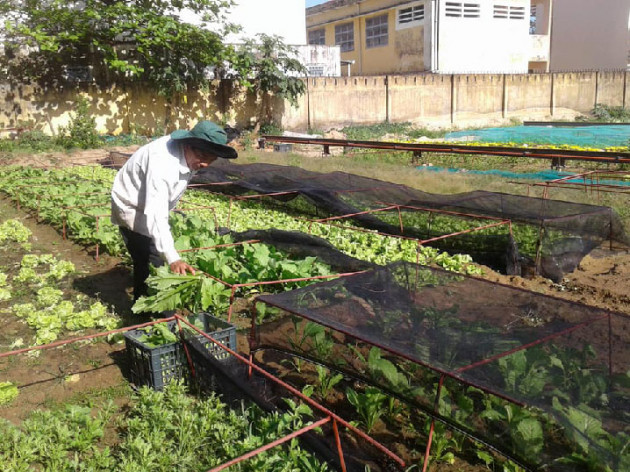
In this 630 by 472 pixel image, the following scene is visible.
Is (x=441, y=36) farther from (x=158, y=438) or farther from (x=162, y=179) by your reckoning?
(x=158, y=438)

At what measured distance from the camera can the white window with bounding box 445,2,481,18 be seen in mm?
30672

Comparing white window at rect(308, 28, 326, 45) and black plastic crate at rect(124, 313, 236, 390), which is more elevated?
white window at rect(308, 28, 326, 45)

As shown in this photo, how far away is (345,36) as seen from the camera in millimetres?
37281

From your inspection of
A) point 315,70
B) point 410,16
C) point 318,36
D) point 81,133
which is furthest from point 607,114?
point 81,133

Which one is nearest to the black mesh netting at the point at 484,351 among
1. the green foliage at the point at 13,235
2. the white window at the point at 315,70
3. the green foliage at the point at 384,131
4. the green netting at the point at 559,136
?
the green foliage at the point at 13,235

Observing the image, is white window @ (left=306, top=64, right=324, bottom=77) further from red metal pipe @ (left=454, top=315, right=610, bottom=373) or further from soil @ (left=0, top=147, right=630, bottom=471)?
red metal pipe @ (left=454, top=315, right=610, bottom=373)

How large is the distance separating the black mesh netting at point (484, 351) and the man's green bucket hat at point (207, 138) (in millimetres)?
1093

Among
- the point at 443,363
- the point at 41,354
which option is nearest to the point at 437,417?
the point at 443,363

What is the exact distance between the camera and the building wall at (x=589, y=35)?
35.8m

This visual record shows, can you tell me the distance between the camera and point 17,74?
18.8 meters

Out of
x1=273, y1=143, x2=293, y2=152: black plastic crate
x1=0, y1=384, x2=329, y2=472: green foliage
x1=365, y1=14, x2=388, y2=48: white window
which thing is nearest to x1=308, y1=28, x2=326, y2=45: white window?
x1=365, y1=14, x2=388, y2=48: white window

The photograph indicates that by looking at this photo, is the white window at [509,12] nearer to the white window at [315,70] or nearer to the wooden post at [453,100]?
A: the wooden post at [453,100]

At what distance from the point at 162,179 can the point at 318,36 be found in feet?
126

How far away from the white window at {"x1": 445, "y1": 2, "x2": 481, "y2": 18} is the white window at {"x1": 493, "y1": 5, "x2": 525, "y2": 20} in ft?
5.12
